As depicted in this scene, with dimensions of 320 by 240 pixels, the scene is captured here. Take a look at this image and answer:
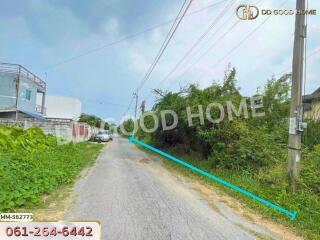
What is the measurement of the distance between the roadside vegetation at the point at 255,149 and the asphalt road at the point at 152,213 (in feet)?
4.09

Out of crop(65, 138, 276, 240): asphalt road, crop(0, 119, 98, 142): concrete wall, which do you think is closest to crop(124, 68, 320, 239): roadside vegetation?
crop(65, 138, 276, 240): asphalt road

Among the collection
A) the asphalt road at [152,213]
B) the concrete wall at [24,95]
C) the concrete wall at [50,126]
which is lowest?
the asphalt road at [152,213]

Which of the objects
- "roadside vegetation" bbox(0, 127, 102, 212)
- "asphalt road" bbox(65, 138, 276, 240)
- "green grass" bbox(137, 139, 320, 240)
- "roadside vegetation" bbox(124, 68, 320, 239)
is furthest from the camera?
"roadside vegetation" bbox(124, 68, 320, 239)

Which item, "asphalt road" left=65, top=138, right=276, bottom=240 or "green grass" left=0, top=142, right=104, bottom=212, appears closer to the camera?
"asphalt road" left=65, top=138, right=276, bottom=240

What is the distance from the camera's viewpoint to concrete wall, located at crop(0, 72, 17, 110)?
25297 millimetres

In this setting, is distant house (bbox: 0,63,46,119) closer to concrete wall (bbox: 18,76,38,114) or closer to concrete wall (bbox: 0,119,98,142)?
concrete wall (bbox: 18,76,38,114)

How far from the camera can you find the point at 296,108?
26.1 ft

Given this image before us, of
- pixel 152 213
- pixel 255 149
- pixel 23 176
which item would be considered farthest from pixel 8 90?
pixel 152 213

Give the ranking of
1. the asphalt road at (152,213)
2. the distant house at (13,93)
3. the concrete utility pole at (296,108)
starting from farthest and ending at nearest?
the distant house at (13,93) → the concrete utility pole at (296,108) → the asphalt road at (152,213)

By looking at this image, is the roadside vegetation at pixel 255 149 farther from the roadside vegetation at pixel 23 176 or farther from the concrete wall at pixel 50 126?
the concrete wall at pixel 50 126

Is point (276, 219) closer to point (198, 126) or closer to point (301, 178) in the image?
point (301, 178)

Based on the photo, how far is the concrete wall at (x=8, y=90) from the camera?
25.3 metres

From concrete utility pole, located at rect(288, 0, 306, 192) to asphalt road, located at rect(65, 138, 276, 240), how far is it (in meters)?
2.55

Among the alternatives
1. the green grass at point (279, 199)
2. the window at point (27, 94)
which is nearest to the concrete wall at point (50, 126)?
the window at point (27, 94)
